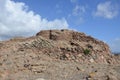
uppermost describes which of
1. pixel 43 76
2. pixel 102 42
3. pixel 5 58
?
pixel 102 42

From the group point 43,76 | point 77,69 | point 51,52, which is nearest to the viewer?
point 43,76

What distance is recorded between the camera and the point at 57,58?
112 ft

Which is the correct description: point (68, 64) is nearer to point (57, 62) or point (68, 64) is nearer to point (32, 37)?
point (57, 62)

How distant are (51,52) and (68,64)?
3586 millimetres

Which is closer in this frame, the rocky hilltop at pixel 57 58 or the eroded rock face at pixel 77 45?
the rocky hilltop at pixel 57 58

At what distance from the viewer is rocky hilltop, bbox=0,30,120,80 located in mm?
28256

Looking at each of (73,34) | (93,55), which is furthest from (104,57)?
(73,34)

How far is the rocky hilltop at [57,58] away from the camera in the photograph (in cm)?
2826

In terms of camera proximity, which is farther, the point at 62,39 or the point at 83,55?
the point at 62,39

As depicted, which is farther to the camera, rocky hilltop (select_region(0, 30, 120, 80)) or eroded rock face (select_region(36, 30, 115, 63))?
eroded rock face (select_region(36, 30, 115, 63))

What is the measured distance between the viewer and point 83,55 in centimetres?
3522

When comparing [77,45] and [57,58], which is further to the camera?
[77,45]

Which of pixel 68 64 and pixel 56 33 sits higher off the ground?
pixel 56 33

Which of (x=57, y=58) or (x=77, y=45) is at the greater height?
(x=77, y=45)
